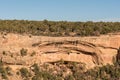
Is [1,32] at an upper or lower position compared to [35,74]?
upper

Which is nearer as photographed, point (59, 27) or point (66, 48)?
point (66, 48)

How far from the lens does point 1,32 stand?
39812 millimetres

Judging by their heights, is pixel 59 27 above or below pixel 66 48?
above

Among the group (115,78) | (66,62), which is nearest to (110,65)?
(115,78)

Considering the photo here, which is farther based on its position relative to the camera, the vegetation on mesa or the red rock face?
the vegetation on mesa

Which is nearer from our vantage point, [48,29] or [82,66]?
[82,66]

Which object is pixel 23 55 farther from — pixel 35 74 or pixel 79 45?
pixel 79 45

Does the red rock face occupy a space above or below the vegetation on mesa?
below

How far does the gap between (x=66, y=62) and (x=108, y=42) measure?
4.60m

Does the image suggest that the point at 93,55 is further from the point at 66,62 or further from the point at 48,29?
the point at 48,29

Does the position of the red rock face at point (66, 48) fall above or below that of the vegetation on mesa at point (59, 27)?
below

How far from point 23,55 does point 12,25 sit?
560cm

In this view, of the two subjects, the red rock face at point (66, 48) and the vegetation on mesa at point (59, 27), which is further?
the vegetation on mesa at point (59, 27)

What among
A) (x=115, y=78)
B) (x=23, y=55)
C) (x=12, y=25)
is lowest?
(x=115, y=78)
